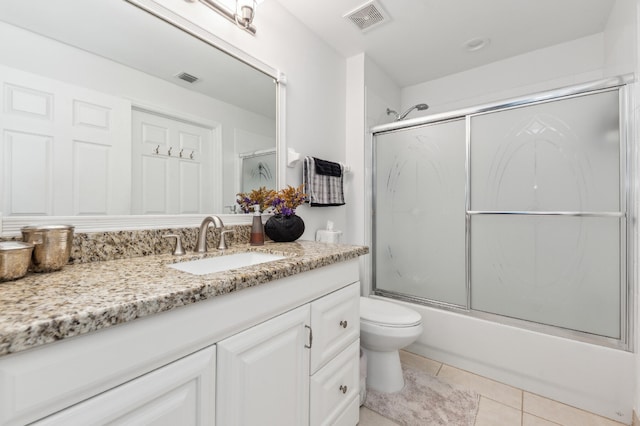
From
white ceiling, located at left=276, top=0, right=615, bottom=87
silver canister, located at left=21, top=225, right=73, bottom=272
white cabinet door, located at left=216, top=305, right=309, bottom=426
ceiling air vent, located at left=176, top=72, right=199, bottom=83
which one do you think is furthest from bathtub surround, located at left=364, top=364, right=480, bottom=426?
white ceiling, located at left=276, top=0, right=615, bottom=87

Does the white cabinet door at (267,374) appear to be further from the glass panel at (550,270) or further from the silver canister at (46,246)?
the glass panel at (550,270)

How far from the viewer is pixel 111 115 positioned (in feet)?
3.43

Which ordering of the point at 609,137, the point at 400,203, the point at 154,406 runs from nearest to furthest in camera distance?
1. the point at 154,406
2. the point at 609,137
3. the point at 400,203

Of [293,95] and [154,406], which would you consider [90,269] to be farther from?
[293,95]

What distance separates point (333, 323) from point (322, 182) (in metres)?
1.03

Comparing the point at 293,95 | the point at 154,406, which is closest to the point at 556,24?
the point at 293,95

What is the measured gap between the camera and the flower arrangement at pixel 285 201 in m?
1.56

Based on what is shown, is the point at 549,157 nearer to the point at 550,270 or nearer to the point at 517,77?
the point at 550,270

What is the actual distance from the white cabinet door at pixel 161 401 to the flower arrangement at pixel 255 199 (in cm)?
92

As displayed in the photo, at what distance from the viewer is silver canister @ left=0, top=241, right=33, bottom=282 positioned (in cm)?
68

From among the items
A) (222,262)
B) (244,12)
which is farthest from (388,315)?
(244,12)

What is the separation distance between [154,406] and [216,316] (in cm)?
21

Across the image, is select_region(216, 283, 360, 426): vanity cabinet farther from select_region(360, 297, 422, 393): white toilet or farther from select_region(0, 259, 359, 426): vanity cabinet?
select_region(360, 297, 422, 393): white toilet

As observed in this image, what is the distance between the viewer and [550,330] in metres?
1.64
